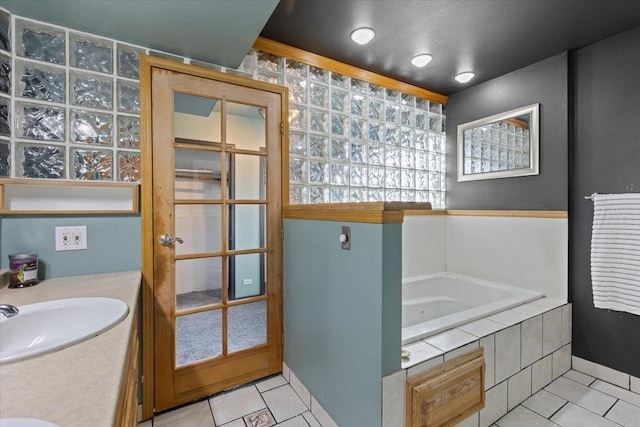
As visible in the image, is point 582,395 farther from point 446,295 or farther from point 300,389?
point 300,389

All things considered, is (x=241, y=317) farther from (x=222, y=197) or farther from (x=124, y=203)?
(x=124, y=203)

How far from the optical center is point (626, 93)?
1.92 meters

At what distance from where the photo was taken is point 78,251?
151 centimetres

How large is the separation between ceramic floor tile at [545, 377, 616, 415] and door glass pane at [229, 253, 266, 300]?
2.00 meters

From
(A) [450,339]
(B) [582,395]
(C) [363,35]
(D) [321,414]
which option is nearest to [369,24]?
(C) [363,35]

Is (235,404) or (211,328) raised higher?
(211,328)

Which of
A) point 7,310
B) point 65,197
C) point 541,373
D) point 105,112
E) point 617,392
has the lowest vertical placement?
point 617,392

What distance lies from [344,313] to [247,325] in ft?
2.81

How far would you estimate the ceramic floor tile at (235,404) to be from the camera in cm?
165

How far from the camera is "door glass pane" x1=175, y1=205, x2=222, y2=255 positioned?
5.82 feet

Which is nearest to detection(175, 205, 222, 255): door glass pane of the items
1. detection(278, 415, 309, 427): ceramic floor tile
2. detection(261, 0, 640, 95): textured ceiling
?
detection(278, 415, 309, 427): ceramic floor tile

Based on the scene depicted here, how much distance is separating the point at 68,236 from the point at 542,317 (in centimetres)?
278

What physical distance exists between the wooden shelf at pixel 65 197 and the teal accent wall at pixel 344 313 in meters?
0.96

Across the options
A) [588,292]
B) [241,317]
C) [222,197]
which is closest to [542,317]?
[588,292]
